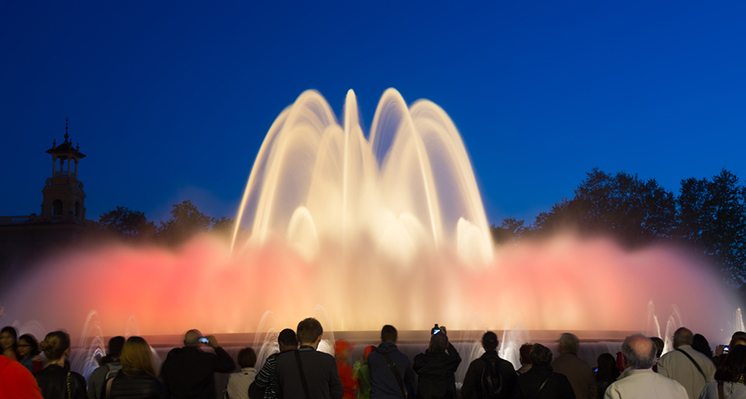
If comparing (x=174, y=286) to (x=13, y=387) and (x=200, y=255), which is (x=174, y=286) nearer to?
(x=200, y=255)

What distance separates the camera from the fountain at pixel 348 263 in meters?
25.8

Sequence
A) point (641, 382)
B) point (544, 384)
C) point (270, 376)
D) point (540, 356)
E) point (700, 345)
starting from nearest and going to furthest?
1. point (641, 382)
2. point (270, 376)
3. point (544, 384)
4. point (540, 356)
5. point (700, 345)

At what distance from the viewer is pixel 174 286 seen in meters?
28.2

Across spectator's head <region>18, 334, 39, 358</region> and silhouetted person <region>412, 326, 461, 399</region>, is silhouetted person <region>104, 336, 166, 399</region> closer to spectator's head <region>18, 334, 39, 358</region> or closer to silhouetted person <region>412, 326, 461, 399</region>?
spectator's head <region>18, 334, 39, 358</region>

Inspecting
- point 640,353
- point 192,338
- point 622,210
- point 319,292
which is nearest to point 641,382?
point 640,353

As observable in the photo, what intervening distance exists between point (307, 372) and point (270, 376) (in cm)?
30

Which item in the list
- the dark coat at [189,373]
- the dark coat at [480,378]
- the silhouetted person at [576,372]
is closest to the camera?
the dark coat at [189,373]

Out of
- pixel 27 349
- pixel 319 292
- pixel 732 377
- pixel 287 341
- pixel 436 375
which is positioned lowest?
pixel 732 377

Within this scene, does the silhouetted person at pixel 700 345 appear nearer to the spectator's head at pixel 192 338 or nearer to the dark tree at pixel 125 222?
the spectator's head at pixel 192 338

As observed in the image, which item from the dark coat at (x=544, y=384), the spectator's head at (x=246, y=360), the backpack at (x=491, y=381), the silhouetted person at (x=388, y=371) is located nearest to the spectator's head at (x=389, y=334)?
the silhouetted person at (x=388, y=371)

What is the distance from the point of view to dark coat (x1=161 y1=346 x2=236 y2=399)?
8.05 meters

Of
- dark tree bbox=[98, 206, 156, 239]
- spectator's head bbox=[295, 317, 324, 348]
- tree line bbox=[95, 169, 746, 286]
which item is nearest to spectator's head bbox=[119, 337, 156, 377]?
spectator's head bbox=[295, 317, 324, 348]

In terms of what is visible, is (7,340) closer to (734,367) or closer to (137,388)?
(137,388)

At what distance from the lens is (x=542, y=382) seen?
7.43m
